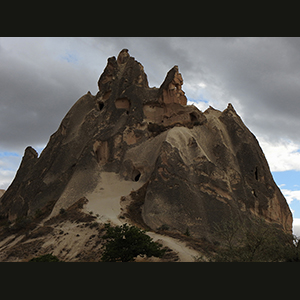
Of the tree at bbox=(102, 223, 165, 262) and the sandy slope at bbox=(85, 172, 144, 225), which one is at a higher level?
the sandy slope at bbox=(85, 172, 144, 225)

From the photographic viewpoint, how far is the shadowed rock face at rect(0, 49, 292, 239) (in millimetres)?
26266

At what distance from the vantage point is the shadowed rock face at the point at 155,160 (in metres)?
26.3

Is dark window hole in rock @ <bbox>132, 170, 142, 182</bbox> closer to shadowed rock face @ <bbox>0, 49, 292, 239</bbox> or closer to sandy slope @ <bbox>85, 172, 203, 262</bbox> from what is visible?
shadowed rock face @ <bbox>0, 49, 292, 239</bbox>

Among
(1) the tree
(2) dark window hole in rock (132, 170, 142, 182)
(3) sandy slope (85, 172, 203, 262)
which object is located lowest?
(1) the tree

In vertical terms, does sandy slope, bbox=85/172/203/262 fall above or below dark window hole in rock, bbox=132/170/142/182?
below

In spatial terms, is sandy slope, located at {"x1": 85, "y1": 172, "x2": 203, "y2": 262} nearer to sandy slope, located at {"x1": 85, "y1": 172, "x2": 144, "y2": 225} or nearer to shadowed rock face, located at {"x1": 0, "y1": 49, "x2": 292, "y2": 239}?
sandy slope, located at {"x1": 85, "y1": 172, "x2": 144, "y2": 225}

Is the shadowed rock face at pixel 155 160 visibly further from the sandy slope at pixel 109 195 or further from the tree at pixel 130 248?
the tree at pixel 130 248

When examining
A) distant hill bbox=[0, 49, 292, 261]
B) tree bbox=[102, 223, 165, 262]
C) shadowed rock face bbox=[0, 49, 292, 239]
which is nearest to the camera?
tree bbox=[102, 223, 165, 262]

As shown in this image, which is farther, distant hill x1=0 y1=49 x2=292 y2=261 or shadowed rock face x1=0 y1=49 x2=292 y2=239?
shadowed rock face x1=0 y1=49 x2=292 y2=239

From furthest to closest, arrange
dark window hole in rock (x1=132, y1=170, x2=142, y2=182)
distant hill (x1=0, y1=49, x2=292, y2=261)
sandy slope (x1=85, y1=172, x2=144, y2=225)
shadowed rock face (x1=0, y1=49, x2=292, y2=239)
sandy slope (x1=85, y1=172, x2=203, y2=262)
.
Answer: dark window hole in rock (x1=132, y1=170, x2=142, y2=182) < shadowed rock face (x1=0, y1=49, x2=292, y2=239) < sandy slope (x1=85, y1=172, x2=144, y2=225) < distant hill (x1=0, y1=49, x2=292, y2=261) < sandy slope (x1=85, y1=172, x2=203, y2=262)

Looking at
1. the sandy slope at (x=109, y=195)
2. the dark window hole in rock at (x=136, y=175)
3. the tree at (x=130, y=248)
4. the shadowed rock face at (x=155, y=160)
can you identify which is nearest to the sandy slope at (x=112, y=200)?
the sandy slope at (x=109, y=195)

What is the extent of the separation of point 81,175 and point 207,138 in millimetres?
11818

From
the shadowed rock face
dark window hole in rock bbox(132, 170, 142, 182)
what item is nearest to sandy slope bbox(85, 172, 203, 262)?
the shadowed rock face

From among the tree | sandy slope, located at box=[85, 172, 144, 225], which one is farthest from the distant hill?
the tree
